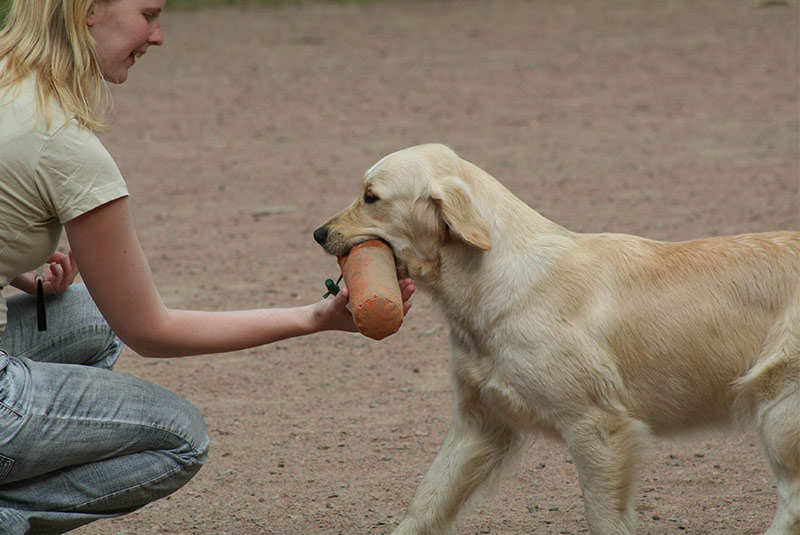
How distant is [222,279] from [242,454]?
8.18ft

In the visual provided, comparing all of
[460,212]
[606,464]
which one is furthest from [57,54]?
[606,464]

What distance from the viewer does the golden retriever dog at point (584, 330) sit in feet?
11.6

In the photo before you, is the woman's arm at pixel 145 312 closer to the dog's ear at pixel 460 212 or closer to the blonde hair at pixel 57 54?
the blonde hair at pixel 57 54

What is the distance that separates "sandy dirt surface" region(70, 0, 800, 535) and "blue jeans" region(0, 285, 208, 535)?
69cm

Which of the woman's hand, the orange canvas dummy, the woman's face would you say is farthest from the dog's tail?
the woman's hand

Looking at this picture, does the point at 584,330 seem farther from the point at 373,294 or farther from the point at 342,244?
the point at 342,244

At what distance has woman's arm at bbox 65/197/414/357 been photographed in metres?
3.17

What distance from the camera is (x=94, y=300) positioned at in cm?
333

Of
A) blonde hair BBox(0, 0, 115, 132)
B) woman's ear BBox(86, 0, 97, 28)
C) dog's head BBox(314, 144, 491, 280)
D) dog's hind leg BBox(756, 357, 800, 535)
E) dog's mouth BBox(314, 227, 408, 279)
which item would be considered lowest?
dog's hind leg BBox(756, 357, 800, 535)

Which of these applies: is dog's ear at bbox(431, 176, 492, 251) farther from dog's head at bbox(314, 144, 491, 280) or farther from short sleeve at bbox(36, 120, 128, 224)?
short sleeve at bbox(36, 120, 128, 224)

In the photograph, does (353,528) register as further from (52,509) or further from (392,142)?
(392,142)

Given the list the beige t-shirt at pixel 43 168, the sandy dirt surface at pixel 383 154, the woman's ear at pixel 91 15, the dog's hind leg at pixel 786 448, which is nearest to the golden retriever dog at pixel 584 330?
the dog's hind leg at pixel 786 448

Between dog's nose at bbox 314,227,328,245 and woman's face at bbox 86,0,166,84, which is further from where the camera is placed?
dog's nose at bbox 314,227,328,245

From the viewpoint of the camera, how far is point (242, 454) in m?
4.76
